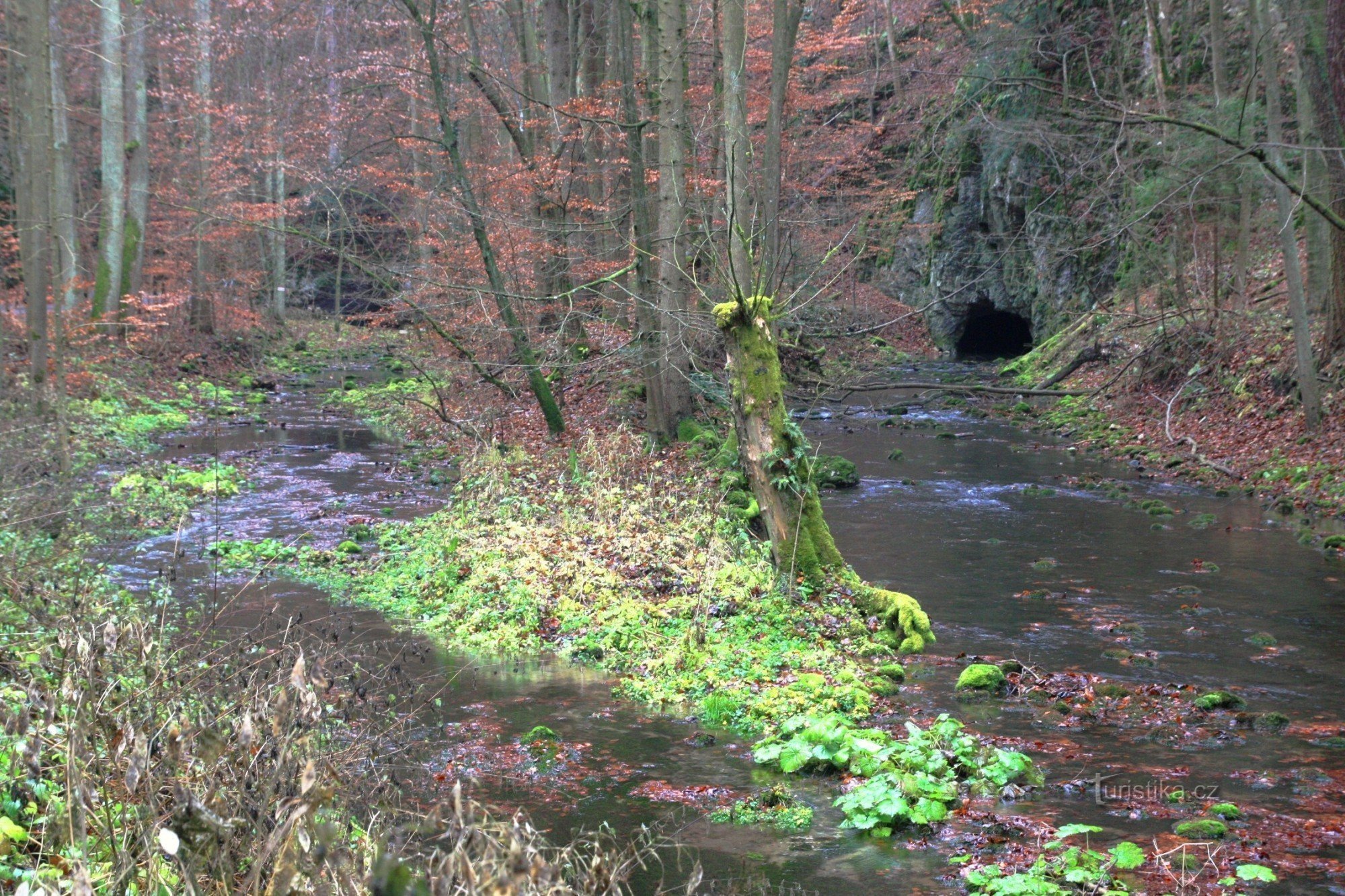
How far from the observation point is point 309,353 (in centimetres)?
3225

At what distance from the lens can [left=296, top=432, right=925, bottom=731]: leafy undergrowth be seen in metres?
7.94

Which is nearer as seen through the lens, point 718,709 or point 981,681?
point 718,709

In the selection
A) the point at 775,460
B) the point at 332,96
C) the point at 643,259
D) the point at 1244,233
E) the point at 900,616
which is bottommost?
the point at 900,616

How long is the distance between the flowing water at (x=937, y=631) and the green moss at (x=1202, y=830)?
0.42 feet

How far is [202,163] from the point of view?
1008 inches

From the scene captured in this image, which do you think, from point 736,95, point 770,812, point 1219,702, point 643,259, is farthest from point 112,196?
point 1219,702

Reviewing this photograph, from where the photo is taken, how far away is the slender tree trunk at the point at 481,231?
14031 millimetres

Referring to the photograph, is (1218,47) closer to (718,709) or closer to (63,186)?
(718,709)

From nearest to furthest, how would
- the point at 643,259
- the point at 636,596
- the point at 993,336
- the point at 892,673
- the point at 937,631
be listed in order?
the point at 892,673, the point at 937,631, the point at 636,596, the point at 643,259, the point at 993,336

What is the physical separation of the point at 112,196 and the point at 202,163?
16.1ft

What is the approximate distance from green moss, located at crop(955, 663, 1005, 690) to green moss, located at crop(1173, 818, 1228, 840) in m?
2.35

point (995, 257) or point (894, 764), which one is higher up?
point (995, 257)

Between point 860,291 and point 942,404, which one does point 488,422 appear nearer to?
point 942,404

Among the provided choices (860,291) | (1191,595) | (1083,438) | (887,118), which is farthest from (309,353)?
(1191,595)
